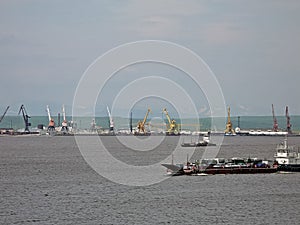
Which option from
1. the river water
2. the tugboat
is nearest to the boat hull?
the tugboat

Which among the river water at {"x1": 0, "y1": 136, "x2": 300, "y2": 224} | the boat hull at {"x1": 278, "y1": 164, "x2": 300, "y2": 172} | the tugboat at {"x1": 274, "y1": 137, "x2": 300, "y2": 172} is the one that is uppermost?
the tugboat at {"x1": 274, "y1": 137, "x2": 300, "y2": 172}

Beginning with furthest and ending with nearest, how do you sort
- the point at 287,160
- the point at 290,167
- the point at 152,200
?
1. the point at 287,160
2. the point at 290,167
3. the point at 152,200

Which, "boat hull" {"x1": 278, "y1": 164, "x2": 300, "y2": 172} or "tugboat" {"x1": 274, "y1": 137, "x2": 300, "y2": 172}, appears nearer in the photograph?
"boat hull" {"x1": 278, "y1": 164, "x2": 300, "y2": 172}

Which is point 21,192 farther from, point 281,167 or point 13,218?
point 281,167

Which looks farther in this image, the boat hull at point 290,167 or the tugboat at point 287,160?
the tugboat at point 287,160

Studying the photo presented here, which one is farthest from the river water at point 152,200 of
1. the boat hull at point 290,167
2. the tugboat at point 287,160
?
the tugboat at point 287,160

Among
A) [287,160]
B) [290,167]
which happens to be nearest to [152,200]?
[290,167]

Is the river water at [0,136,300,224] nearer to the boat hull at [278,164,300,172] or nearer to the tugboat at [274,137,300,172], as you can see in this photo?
the boat hull at [278,164,300,172]

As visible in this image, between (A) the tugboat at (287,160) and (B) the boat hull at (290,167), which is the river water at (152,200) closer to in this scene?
(B) the boat hull at (290,167)

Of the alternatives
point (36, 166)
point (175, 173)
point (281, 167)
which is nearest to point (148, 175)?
point (175, 173)

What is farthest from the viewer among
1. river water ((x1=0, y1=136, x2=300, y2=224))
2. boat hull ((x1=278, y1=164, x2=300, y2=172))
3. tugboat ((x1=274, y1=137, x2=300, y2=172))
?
tugboat ((x1=274, y1=137, x2=300, y2=172))

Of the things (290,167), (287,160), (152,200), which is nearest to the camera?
(152,200)

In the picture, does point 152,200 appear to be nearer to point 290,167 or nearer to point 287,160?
point 290,167

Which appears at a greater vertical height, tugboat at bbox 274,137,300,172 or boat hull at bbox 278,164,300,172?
tugboat at bbox 274,137,300,172
